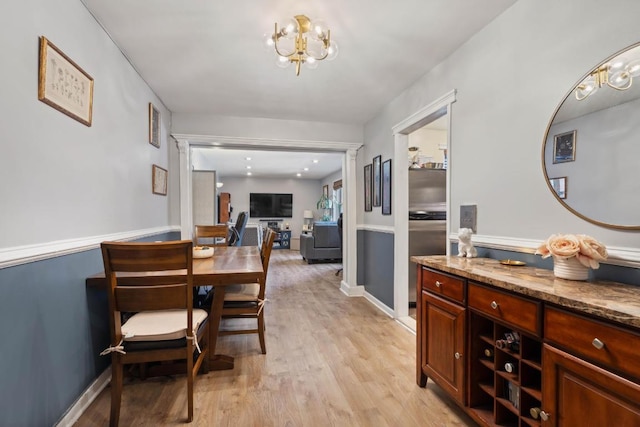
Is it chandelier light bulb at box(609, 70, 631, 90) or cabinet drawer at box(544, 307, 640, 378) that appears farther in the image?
chandelier light bulb at box(609, 70, 631, 90)

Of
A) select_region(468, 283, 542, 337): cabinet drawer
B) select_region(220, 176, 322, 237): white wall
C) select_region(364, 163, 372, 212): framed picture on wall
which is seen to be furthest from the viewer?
select_region(220, 176, 322, 237): white wall

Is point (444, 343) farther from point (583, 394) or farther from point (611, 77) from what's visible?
point (611, 77)

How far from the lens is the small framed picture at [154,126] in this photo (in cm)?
302

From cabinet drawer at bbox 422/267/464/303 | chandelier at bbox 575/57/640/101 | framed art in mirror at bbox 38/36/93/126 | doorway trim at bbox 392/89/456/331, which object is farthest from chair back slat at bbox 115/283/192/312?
doorway trim at bbox 392/89/456/331

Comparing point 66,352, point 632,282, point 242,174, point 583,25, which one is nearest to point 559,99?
point 583,25

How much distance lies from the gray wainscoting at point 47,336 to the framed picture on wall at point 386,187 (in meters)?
2.69

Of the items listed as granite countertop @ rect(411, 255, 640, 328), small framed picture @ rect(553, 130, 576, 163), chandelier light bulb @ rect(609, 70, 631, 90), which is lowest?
granite countertop @ rect(411, 255, 640, 328)

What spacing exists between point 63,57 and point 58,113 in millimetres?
301

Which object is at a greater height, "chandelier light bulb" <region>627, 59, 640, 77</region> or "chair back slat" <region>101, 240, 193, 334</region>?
"chandelier light bulb" <region>627, 59, 640, 77</region>

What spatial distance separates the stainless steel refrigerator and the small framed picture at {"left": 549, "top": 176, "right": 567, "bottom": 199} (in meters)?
1.95

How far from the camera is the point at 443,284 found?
5.73 ft

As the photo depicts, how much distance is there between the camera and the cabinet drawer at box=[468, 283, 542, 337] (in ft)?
3.90

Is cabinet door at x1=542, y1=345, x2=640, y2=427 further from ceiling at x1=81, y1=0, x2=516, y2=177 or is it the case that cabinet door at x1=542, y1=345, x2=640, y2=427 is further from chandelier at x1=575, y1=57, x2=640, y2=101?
ceiling at x1=81, y1=0, x2=516, y2=177

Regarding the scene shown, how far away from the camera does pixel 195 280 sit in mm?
1855
